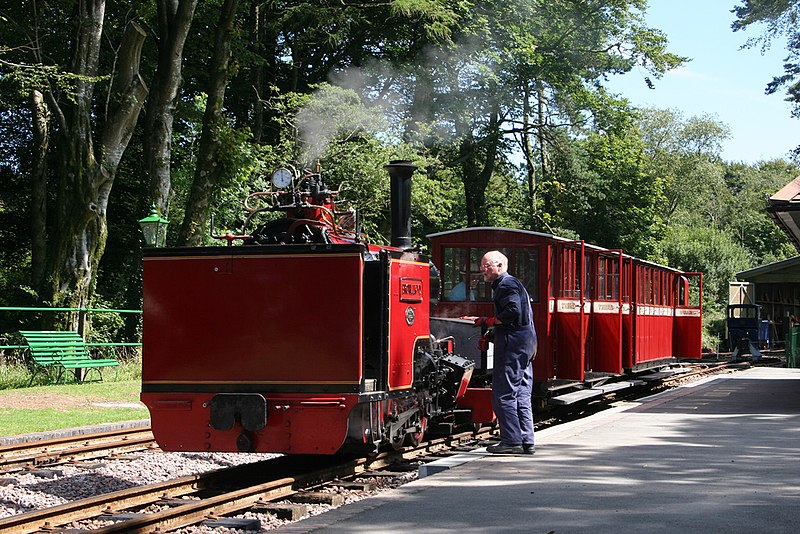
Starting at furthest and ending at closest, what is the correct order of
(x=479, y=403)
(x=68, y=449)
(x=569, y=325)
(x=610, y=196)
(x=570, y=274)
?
(x=610, y=196), (x=570, y=274), (x=569, y=325), (x=479, y=403), (x=68, y=449)

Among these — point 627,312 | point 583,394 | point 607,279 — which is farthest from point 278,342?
point 627,312

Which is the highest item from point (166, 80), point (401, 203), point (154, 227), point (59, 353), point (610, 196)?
point (166, 80)

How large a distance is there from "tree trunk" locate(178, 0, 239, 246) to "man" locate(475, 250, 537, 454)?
1505cm

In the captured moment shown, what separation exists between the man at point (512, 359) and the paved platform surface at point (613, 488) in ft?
1.02

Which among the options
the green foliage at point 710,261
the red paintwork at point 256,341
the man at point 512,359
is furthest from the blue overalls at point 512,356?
the green foliage at point 710,261

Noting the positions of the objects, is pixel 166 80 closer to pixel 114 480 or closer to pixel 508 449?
pixel 114 480

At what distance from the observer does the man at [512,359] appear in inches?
386

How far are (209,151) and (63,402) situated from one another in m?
8.99

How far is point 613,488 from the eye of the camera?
25.2 ft

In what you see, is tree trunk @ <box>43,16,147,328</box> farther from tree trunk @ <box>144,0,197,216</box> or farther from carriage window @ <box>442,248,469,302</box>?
carriage window @ <box>442,248,469,302</box>

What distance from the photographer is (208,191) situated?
24531 mm

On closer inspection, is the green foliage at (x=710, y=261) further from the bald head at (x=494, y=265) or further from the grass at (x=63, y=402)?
the bald head at (x=494, y=265)

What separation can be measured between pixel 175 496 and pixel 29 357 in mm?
14435

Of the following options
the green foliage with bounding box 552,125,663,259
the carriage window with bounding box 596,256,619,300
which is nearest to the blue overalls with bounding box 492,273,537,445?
the carriage window with bounding box 596,256,619,300
